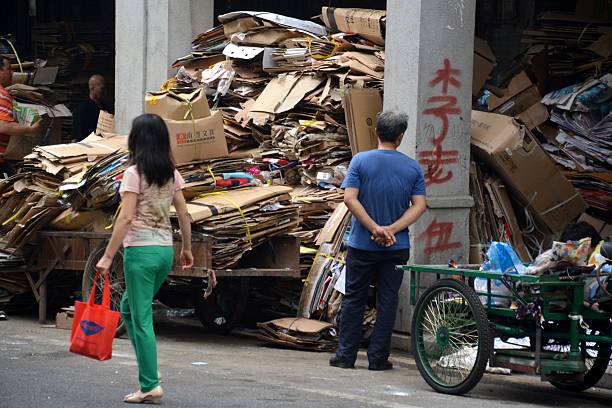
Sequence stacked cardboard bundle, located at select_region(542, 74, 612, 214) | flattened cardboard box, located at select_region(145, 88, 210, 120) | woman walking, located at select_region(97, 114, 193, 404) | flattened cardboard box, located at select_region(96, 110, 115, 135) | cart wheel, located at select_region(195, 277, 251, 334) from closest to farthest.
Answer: woman walking, located at select_region(97, 114, 193, 404), flattened cardboard box, located at select_region(145, 88, 210, 120), cart wheel, located at select_region(195, 277, 251, 334), stacked cardboard bundle, located at select_region(542, 74, 612, 214), flattened cardboard box, located at select_region(96, 110, 115, 135)

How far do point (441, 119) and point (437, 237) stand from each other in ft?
3.43

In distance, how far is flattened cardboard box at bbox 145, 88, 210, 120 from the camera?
1084 centimetres

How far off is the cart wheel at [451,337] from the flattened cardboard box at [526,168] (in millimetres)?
2865

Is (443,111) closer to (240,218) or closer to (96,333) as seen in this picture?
(240,218)

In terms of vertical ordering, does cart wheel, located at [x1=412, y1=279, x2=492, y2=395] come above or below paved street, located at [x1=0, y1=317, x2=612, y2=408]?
above

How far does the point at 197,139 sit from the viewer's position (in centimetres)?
1088

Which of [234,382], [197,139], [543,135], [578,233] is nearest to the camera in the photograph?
[578,233]

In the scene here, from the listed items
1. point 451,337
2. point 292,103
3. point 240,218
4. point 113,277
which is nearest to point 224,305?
point 113,277

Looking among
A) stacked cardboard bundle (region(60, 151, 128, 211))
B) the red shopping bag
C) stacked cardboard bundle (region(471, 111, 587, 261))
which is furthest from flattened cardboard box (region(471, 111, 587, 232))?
the red shopping bag

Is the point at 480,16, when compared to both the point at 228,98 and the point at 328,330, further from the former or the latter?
the point at 328,330

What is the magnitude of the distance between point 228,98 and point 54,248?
8.64 ft

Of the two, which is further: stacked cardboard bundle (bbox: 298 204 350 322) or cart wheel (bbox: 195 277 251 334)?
cart wheel (bbox: 195 277 251 334)

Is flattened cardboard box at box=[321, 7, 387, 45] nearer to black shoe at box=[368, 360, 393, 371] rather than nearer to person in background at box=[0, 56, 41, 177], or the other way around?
person in background at box=[0, 56, 41, 177]

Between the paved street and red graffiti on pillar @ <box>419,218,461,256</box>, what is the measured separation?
42.9 inches
